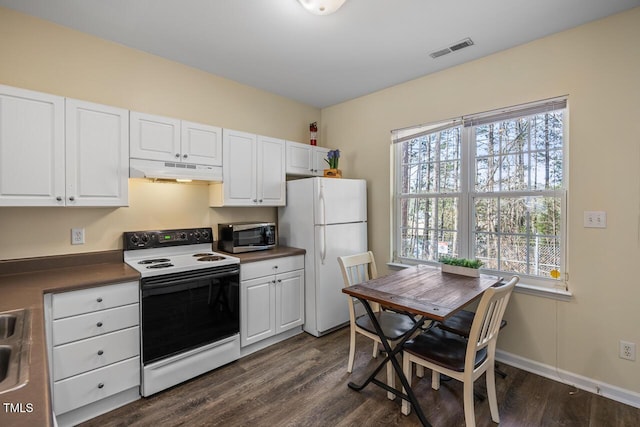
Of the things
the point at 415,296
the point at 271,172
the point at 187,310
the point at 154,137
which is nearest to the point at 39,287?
the point at 187,310

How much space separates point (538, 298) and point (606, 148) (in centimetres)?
124

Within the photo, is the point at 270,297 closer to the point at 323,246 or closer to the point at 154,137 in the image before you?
the point at 323,246

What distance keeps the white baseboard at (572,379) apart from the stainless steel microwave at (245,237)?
7.87ft

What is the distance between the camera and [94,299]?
76.6 inches

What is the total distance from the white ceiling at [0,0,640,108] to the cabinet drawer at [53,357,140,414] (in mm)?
2448

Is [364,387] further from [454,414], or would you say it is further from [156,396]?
[156,396]

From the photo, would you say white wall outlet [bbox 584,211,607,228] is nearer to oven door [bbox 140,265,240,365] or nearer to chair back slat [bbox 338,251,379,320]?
chair back slat [bbox 338,251,379,320]

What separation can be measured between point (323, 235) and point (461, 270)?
1310 mm

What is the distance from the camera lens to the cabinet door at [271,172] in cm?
317

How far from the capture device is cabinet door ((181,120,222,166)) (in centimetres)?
265

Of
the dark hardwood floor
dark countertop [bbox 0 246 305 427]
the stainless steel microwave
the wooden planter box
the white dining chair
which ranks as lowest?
the dark hardwood floor

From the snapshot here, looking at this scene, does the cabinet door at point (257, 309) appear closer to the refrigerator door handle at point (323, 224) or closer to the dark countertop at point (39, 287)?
the refrigerator door handle at point (323, 224)

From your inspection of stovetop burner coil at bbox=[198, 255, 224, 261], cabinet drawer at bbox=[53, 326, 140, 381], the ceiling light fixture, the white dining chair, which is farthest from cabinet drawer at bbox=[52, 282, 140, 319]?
the ceiling light fixture

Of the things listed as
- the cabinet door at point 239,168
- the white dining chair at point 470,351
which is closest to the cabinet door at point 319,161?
the cabinet door at point 239,168
